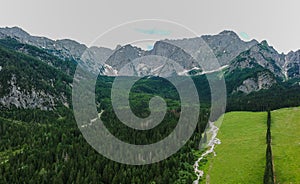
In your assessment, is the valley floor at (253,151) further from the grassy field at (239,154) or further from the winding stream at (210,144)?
the winding stream at (210,144)

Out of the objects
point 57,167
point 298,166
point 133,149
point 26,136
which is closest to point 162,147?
point 133,149

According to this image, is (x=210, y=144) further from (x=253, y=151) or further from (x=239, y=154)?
(x=253, y=151)

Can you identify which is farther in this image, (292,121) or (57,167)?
(292,121)

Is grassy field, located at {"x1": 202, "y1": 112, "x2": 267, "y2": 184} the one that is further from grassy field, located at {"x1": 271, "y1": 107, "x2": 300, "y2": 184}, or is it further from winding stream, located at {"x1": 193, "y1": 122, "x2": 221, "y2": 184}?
grassy field, located at {"x1": 271, "y1": 107, "x2": 300, "y2": 184}

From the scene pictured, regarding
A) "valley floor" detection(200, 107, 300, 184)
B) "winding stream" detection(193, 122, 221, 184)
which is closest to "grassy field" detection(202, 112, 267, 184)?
"valley floor" detection(200, 107, 300, 184)

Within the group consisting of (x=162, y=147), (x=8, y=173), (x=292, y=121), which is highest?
(x=292, y=121)

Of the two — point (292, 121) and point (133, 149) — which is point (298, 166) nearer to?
point (292, 121)
